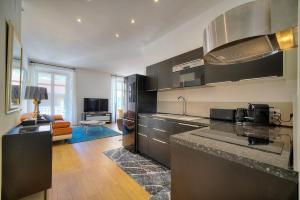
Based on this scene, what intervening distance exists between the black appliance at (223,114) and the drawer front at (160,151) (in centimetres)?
91

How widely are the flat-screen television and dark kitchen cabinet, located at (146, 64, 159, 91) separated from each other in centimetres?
468

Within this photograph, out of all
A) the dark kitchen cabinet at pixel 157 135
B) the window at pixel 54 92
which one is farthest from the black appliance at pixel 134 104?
the window at pixel 54 92

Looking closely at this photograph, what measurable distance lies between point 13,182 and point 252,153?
226cm

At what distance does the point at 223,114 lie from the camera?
2.03m

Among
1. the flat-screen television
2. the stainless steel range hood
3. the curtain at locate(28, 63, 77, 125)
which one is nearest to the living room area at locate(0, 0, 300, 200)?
the stainless steel range hood

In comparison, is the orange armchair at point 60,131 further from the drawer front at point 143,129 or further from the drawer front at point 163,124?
the drawer front at point 163,124

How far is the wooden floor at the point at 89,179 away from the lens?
68.4 inches

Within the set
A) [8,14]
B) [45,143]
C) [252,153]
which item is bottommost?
[45,143]

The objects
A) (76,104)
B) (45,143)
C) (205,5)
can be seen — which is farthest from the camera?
(76,104)

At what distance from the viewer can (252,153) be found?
0.75 meters

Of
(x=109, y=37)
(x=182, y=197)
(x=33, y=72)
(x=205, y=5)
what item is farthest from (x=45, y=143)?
(x=33, y=72)

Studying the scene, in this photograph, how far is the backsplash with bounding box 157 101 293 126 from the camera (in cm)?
161

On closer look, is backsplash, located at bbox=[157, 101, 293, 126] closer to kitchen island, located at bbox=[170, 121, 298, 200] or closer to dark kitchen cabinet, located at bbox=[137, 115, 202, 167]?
dark kitchen cabinet, located at bbox=[137, 115, 202, 167]

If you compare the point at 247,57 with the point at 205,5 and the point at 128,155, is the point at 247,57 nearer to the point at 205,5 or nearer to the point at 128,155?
the point at 205,5
